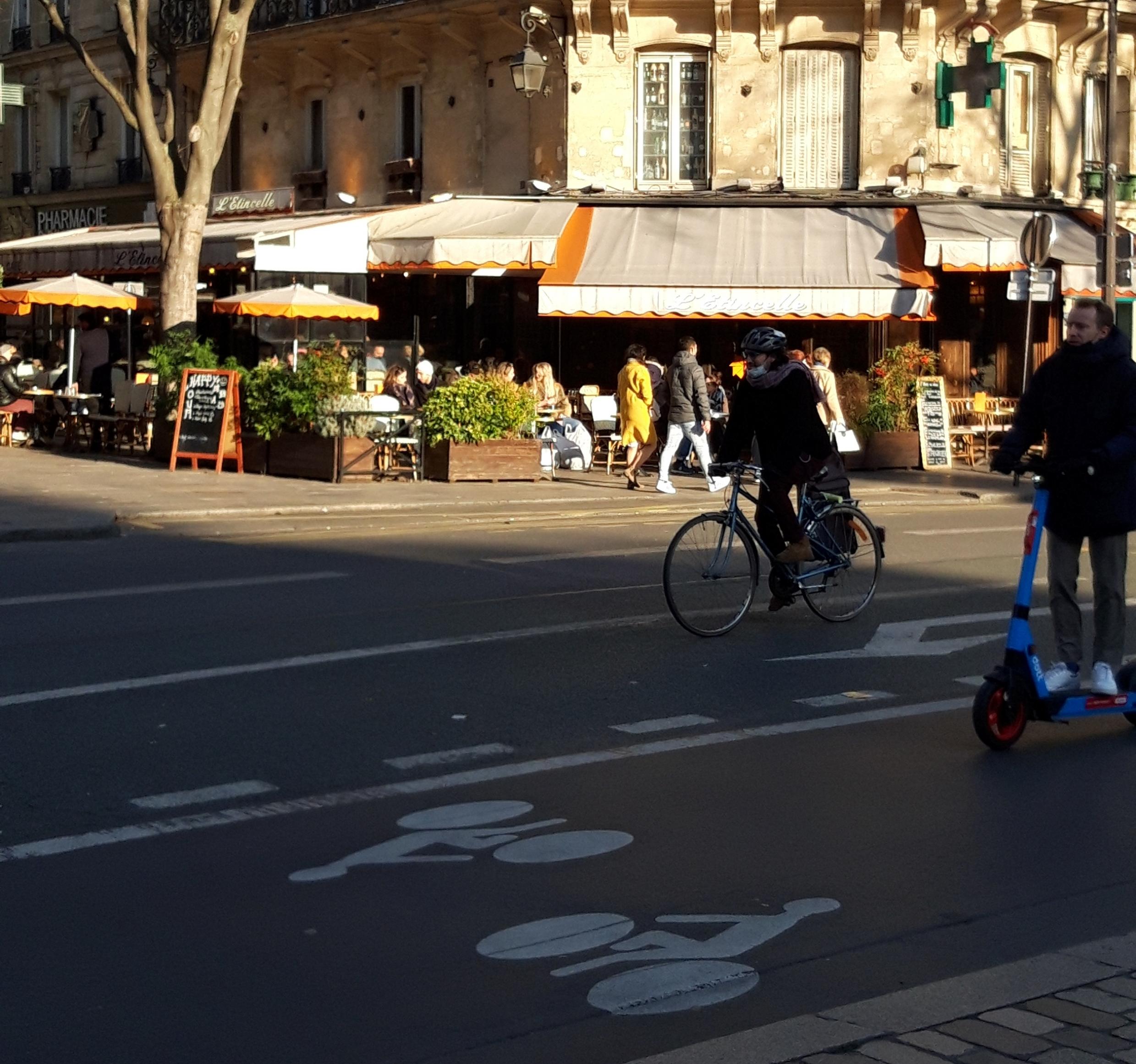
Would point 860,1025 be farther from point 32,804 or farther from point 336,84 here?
point 336,84

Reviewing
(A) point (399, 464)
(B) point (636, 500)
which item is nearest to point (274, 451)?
(A) point (399, 464)

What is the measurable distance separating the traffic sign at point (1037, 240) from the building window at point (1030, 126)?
175 inches

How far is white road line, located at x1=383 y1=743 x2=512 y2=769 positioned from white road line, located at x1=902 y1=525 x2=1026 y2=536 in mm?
9184

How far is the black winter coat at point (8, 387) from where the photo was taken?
2477 cm

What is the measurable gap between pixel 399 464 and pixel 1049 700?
14.4 m

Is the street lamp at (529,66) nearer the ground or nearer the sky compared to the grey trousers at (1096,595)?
nearer the sky

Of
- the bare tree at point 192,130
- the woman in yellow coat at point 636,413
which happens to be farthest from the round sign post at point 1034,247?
the bare tree at point 192,130

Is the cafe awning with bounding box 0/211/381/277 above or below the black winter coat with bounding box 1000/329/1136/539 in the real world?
above

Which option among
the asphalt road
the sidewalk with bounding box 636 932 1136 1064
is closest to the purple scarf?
the asphalt road

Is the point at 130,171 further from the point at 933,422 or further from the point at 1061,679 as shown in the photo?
the point at 1061,679

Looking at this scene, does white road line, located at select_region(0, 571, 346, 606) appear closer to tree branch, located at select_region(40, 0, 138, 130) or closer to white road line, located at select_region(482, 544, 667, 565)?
white road line, located at select_region(482, 544, 667, 565)

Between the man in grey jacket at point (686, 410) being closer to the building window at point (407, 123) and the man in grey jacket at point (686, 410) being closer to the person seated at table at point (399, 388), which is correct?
the person seated at table at point (399, 388)

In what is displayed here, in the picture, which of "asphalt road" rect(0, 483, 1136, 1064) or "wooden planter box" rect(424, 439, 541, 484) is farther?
"wooden planter box" rect(424, 439, 541, 484)

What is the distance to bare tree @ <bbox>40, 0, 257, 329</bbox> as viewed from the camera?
74.3ft
